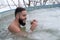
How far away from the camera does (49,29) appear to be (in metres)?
3.99

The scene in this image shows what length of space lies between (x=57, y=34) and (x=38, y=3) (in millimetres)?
4200

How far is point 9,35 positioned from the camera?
131 inches

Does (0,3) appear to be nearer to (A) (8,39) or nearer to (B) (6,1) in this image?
(B) (6,1)

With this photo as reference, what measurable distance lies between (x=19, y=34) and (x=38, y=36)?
386 millimetres

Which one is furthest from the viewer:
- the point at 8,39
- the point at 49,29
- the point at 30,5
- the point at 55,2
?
the point at 55,2

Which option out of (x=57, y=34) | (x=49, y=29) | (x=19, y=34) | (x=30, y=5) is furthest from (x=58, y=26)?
(x=30, y=5)

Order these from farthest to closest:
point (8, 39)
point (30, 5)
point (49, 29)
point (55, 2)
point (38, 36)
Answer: point (55, 2) → point (30, 5) → point (49, 29) → point (38, 36) → point (8, 39)

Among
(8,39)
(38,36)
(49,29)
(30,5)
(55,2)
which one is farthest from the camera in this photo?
(55,2)

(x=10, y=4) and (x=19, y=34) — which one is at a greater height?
(x=19, y=34)

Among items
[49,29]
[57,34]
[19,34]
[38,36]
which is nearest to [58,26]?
[49,29]

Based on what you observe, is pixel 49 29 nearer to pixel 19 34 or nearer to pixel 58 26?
pixel 58 26

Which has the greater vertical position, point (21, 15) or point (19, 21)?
point (21, 15)

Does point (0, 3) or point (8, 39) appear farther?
point (0, 3)

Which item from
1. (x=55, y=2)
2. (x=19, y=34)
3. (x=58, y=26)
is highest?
(x=19, y=34)
